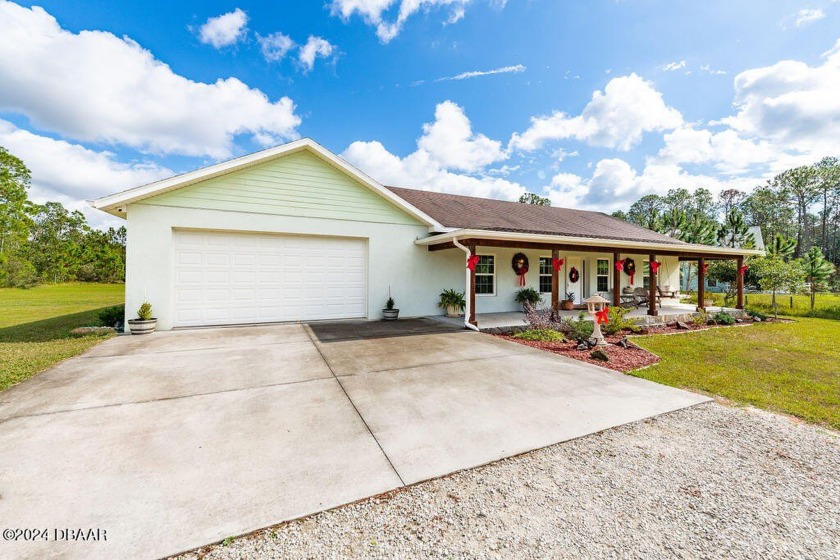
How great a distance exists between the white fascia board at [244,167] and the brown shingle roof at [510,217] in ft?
5.04

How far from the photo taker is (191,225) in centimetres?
786

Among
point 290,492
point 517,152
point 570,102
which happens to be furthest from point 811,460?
point 517,152

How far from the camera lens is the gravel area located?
1755 mm

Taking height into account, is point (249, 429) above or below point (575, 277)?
below

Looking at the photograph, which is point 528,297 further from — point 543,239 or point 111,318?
point 111,318

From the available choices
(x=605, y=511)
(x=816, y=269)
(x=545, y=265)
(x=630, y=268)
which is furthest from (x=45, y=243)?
(x=816, y=269)

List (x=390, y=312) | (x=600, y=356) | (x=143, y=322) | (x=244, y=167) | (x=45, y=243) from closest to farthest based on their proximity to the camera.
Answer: (x=600, y=356) → (x=143, y=322) → (x=244, y=167) → (x=390, y=312) → (x=45, y=243)

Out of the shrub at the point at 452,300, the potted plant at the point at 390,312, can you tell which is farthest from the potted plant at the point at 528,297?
the potted plant at the point at 390,312

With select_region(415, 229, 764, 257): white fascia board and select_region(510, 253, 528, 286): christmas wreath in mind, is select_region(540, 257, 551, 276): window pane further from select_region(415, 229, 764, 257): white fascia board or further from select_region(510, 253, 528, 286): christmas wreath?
select_region(415, 229, 764, 257): white fascia board

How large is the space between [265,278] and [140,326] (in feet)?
9.14

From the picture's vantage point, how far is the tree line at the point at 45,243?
1977 centimetres

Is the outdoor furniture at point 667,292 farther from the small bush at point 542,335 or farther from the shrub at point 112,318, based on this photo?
the shrub at point 112,318

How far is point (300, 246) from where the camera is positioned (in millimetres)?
9102

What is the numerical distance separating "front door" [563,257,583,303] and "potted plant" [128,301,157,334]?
13026 millimetres
